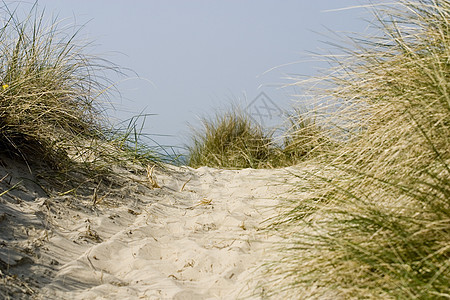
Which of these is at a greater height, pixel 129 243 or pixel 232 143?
pixel 232 143

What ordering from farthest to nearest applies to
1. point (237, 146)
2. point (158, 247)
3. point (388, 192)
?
point (237, 146) < point (158, 247) < point (388, 192)

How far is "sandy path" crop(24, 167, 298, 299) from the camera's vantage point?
6.88 ft

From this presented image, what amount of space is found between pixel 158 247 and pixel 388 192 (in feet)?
4.01

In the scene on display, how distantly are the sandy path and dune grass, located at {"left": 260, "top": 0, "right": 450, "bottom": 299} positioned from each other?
266 mm

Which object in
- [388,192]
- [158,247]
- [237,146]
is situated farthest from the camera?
[237,146]

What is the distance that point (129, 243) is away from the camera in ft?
8.68

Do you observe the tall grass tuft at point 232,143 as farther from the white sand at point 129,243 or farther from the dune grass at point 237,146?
the white sand at point 129,243

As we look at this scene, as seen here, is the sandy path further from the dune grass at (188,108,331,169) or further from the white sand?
the dune grass at (188,108,331,169)

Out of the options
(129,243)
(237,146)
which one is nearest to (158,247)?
(129,243)

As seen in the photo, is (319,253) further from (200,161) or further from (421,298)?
(200,161)

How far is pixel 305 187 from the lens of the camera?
8.04 ft

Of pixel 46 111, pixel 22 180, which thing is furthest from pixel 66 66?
pixel 22 180

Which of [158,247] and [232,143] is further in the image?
[232,143]

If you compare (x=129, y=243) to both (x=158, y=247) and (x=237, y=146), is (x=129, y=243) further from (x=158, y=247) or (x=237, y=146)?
(x=237, y=146)
